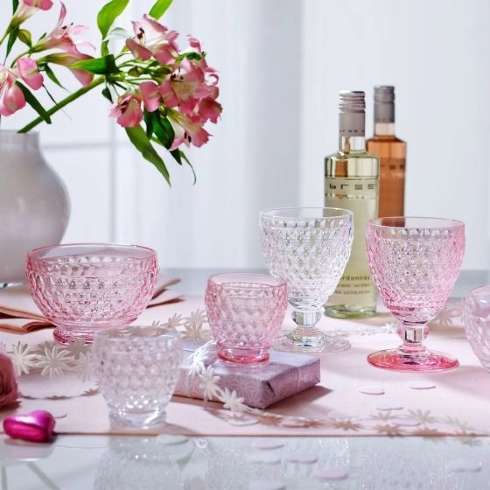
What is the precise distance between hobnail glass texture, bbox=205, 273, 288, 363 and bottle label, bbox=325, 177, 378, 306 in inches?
15.4

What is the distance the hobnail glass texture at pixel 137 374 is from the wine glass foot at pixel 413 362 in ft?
1.09

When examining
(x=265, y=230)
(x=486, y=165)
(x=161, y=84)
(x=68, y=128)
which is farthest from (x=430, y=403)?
(x=68, y=128)

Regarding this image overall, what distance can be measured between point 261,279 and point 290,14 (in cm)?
201

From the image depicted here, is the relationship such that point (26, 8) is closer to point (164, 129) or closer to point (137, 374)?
point (164, 129)

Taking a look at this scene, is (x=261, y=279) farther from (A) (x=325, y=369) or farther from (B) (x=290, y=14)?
(B) (x=290, y=14)

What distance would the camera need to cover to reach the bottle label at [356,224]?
153 centimetres

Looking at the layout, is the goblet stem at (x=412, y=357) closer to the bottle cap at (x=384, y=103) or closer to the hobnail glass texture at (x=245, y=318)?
the hobnail glass texture at (x=245, y=318)

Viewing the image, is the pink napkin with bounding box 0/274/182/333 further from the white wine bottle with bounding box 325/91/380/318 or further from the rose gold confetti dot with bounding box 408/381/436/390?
the rose gold confetti dot with bounding box 408/381/436/390

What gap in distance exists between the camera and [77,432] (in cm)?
102

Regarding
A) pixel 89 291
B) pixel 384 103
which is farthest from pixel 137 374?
pixel 384 103

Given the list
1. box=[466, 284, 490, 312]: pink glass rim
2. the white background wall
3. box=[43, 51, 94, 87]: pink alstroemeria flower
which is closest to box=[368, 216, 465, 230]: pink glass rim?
box=[466, 284, 490, 312]: pink glass rim

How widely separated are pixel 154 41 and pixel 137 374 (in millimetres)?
553

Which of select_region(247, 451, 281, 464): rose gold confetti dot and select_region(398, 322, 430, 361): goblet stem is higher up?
select_region(398, 322, 430, 361): goblet stem

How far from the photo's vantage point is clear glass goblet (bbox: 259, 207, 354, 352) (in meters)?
1.33
